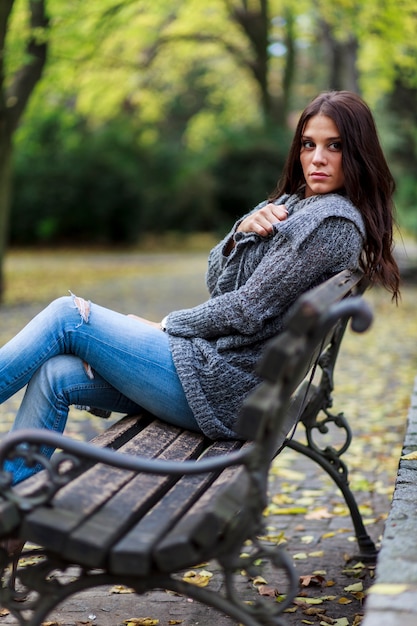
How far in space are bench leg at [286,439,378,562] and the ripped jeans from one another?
0.86 meters

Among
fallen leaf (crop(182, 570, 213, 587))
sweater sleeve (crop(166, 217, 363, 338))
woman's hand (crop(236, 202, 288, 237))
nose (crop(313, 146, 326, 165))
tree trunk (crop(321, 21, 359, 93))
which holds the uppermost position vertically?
tree trunk (crop(321, 21, 359, 93))

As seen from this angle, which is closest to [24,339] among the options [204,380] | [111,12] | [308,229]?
[204,380]

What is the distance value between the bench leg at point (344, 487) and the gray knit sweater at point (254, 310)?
2.62ft

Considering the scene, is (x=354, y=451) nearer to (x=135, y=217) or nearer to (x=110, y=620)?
(x=110, y=620)

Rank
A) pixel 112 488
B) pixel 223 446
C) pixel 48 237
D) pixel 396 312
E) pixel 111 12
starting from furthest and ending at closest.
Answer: pixel 48 237 → pixel 111 12 → pixel 396 312 → pixel 223 446 → pixel 112 488

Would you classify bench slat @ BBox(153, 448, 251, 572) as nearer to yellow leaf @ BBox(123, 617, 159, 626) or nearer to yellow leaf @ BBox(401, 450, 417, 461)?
yellow leaf @ BBox(123, 617, 159, 626)

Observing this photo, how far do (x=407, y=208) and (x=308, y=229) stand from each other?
15973 mm

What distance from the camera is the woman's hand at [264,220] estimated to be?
129 inches

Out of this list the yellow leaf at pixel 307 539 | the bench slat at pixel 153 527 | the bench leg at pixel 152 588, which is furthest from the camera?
the yellow leaf at pixel 307 539

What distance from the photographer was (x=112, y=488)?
98.2 inches

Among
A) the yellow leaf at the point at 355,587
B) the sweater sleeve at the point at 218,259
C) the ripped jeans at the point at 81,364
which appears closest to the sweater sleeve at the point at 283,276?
the ripped jeans at the point at 81,364

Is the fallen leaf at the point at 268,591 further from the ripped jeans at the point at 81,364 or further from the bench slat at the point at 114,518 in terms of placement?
the bench slat at the point at 114,518

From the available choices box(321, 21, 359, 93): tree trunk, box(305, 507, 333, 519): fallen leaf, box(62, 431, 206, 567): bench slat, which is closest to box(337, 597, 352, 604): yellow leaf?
box(62, 431, 206, 567): bench slat

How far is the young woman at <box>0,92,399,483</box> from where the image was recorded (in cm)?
311
